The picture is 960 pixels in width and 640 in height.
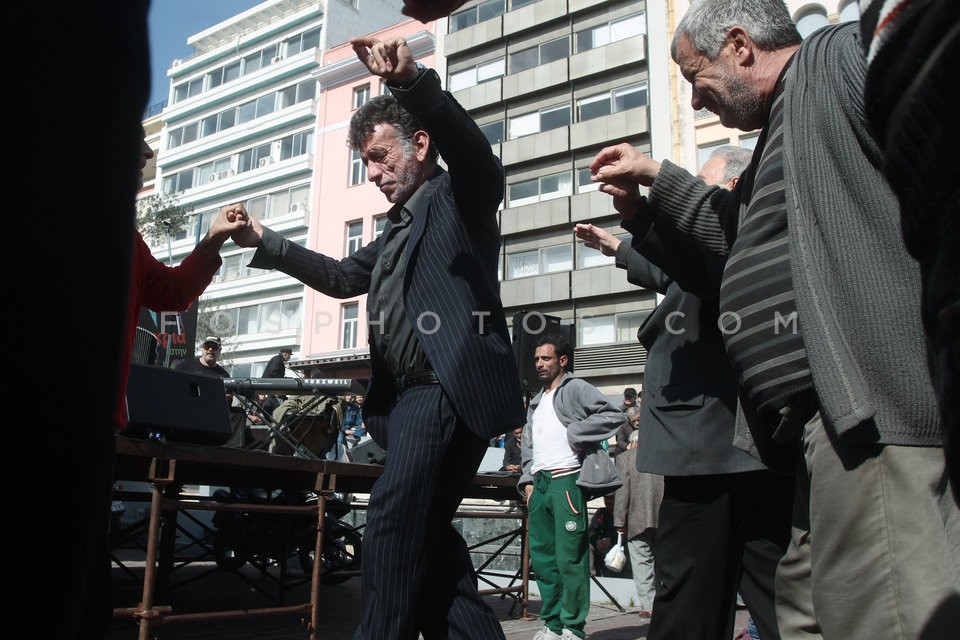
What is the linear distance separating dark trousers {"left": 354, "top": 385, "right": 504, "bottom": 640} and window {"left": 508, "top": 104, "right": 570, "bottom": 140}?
31448 mm

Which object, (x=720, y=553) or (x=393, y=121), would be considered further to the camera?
(x=393, y=121)

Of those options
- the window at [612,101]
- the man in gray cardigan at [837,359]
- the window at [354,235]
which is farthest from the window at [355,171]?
the man in gray cardigan at [837,359]

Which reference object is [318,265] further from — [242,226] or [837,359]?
[837,359]

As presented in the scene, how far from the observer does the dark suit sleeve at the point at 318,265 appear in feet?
10.4

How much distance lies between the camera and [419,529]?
2.51 meters

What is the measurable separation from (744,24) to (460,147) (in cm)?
89

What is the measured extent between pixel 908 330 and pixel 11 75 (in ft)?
5.00

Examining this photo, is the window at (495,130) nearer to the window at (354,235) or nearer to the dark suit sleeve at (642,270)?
the window at (354,235)

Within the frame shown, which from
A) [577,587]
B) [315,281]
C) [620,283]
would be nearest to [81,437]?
[315,281]

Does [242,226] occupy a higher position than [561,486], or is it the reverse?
[242,226]

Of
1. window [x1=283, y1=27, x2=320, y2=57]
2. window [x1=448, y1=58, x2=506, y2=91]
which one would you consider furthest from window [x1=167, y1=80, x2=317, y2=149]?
window [x1=448, y1=58, x2=506, y2=91]

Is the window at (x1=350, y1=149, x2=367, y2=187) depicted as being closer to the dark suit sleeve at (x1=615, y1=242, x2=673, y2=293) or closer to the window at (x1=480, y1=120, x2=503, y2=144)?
the window at (x1=480, y1=120, x2=503, y2=144)

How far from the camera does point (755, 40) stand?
2.28 metres

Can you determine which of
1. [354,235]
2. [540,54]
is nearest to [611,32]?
[540,54]
